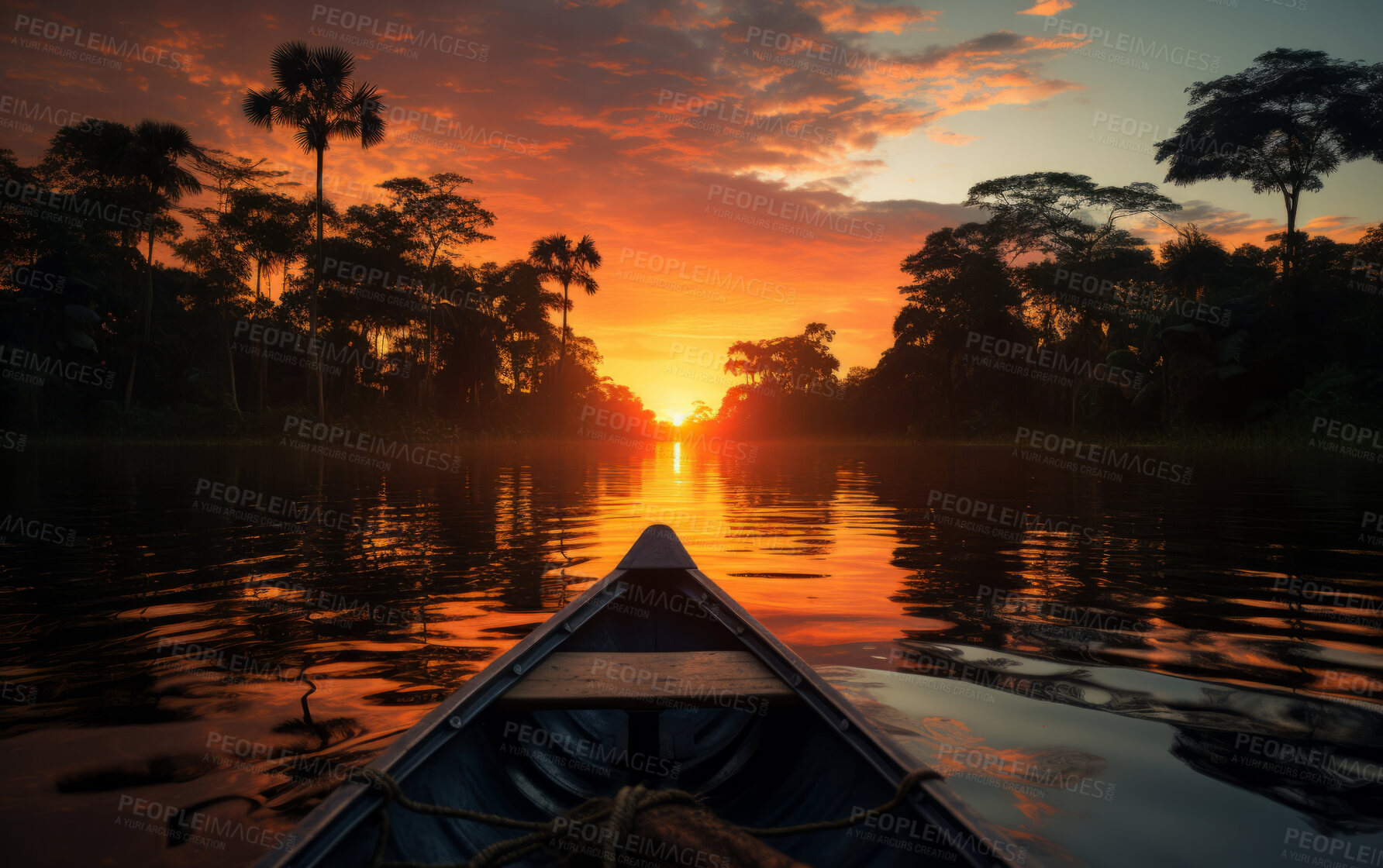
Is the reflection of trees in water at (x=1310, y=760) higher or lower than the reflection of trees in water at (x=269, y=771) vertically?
higher

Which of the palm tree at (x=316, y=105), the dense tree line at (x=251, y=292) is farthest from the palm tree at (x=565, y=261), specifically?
the palm tree at (x=316, y=105)

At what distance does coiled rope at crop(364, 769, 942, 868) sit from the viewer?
1796 millimetres

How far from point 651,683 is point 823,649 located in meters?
1.98

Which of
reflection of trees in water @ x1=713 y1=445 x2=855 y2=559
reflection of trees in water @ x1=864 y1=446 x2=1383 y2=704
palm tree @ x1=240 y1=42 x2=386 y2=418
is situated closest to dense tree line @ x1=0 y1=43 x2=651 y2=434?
palm tree @ x1=240 y1=42 x2=386 y2=418

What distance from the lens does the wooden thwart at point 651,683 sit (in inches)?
101

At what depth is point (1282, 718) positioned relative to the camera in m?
3.27

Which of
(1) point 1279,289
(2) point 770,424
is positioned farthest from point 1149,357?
(2) point 770,424

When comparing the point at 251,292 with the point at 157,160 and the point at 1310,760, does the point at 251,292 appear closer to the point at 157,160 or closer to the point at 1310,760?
the point at 157,160

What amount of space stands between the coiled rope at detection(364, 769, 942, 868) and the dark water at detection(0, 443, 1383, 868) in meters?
0.78

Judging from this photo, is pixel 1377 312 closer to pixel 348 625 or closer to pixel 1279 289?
pixel 1279 289

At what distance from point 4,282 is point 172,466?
898 inches

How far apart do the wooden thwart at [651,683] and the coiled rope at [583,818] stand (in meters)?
0.55

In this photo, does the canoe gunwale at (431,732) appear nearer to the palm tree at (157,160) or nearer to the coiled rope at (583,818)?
the coiled rope at (583,818)

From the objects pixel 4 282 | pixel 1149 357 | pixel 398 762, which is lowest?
pixel 398 762
